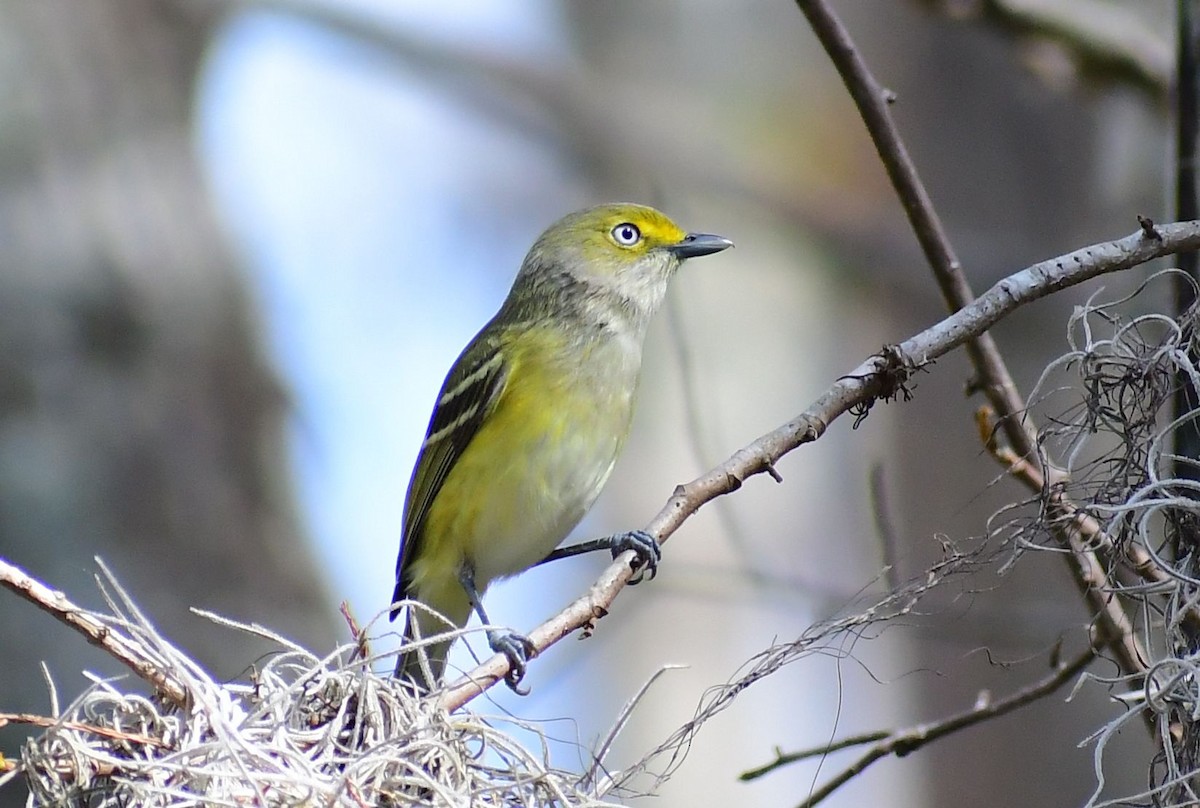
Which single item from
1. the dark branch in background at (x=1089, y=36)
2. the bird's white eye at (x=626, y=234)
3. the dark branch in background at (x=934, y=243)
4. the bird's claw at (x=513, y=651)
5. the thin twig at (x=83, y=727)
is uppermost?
the dark branch in background at (x=1089, y=36)

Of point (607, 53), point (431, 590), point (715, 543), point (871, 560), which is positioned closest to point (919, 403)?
point (871, 560)

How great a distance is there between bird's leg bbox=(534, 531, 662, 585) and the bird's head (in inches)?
30.9

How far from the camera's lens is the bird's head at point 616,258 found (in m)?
4.46

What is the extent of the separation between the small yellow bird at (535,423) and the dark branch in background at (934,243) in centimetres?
121

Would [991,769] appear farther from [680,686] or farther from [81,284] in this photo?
[81,284]

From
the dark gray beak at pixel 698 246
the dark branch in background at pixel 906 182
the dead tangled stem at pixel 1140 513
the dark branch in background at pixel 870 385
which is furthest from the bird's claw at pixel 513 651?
the dark gray beak at pixel 698 246

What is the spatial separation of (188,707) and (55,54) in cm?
398

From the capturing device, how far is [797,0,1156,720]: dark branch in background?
2.63 m

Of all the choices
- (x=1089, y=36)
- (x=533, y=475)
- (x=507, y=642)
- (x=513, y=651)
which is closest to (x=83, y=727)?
(x=513, y=651)

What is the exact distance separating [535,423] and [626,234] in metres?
0.91

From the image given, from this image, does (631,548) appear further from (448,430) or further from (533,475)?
(448,430)

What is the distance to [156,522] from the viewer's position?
196 inches

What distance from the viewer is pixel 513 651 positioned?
289 cm

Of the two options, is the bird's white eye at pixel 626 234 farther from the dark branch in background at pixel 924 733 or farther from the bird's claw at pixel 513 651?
the dark branch in background at pixel 924 733
